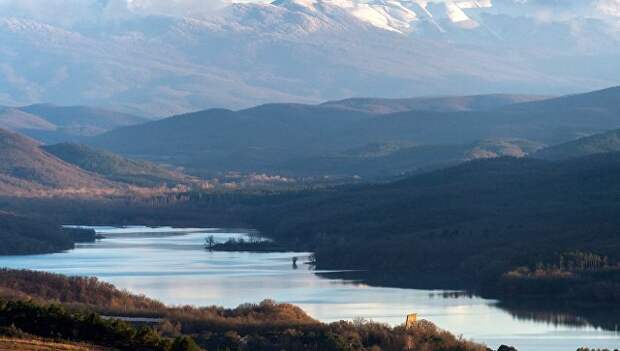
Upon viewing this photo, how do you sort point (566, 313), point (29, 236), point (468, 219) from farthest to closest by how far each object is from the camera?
point (29, 236) < point (468, 219) < point (566, 313)

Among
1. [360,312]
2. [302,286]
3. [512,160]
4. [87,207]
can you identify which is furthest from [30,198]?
[360,312]

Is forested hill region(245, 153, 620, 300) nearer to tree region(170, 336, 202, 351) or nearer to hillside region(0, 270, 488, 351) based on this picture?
hillside region(0, 270, 488, 351)

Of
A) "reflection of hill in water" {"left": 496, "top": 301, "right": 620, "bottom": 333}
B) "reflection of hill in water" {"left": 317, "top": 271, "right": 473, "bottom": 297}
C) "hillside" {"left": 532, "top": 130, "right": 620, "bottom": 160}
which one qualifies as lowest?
"reflection of hill in water" {"left": 496, "top": 301, "right": 620, "bottom": 333}

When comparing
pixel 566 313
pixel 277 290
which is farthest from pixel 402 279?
pixel 566 313

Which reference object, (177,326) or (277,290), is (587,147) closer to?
(277,290)

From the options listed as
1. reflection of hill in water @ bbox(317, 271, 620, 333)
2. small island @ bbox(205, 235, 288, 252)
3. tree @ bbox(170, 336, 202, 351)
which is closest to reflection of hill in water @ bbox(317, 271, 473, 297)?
reflection of hill in water @ bbox(317, 271, 620, 333)

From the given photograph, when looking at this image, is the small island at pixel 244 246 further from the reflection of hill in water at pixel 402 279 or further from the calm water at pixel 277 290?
the reflection of hill in water at pixel 402 279

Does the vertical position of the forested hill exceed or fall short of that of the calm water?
it exceeds it

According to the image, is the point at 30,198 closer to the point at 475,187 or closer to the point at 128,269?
the point at 475,187
